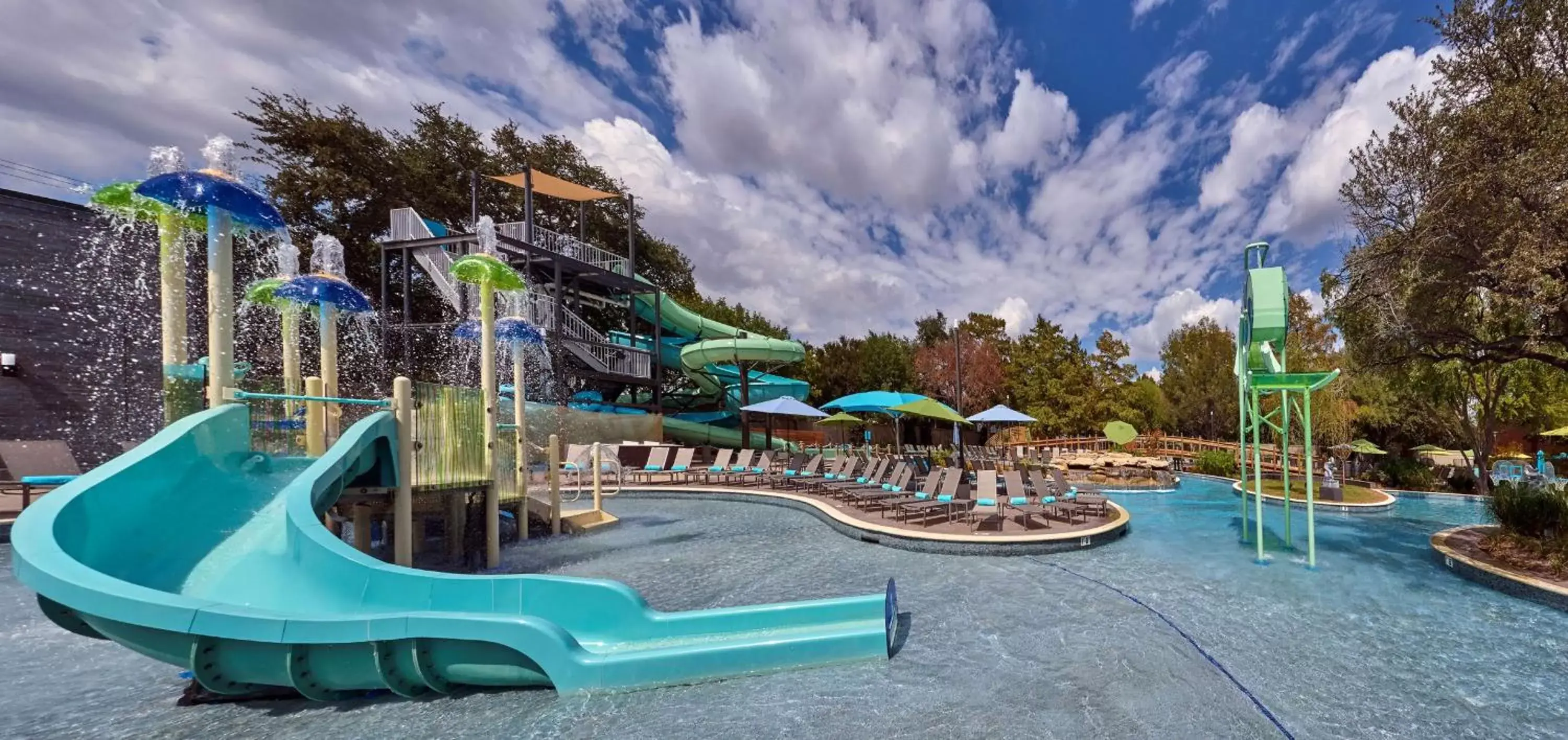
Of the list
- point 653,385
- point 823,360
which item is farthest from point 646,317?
point 823,360

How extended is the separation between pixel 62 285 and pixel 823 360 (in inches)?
1251

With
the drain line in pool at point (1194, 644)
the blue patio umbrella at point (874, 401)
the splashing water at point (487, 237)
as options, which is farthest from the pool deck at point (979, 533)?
the splashing water at point (487, 237)

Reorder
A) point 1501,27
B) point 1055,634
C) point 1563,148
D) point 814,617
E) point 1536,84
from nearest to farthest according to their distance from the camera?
point 814,617
point 1055,634
point 1563,148
point 1536,84
point 1501,27

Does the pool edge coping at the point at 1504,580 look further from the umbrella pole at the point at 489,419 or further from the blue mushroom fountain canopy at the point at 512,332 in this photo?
the blue mushroom fountain canopy at the point at 512,332

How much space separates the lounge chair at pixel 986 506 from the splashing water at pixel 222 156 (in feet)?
31.5

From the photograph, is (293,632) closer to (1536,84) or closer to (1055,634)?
(1055,634)

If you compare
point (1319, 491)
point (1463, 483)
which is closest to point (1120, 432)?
point (1319, 491)

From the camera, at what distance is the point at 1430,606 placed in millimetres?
6102

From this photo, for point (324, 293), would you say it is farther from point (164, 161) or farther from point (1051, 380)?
point (1051, 380)

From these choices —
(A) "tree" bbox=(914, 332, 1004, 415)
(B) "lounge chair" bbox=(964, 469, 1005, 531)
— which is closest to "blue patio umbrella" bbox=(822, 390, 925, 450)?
(B) "lounge chair" bbox=(964, 469, 1005, 531)

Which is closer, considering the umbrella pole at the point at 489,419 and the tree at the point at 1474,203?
the tree at the point at 1474,203

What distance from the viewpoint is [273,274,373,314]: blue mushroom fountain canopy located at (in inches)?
254

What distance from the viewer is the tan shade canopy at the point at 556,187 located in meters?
21.6

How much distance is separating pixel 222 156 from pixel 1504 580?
527 inches
